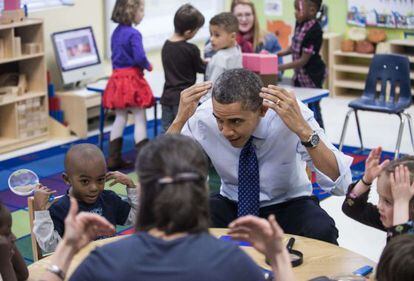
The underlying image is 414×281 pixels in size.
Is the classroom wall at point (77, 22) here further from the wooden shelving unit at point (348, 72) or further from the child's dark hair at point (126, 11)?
the child's dark hair at point (126, 11)

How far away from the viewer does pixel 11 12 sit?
6.90 metres

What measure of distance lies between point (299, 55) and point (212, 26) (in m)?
1.16

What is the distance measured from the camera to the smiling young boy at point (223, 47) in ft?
19.1

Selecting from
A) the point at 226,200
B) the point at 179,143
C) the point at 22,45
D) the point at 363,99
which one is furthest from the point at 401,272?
the point at 22,45

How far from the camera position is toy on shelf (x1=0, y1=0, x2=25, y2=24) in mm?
6844

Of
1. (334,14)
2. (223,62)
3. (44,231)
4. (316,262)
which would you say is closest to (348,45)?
(334,14)

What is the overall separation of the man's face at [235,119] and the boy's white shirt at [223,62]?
2.44 meters

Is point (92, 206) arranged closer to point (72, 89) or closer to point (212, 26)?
point (212, 26)

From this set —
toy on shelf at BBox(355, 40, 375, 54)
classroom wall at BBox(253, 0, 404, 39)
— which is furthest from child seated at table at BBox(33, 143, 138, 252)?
classroom wall at BBox(253, 0, 404, 39)

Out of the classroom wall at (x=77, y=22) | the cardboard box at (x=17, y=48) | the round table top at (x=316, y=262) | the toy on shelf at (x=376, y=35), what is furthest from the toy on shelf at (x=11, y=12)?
the round table top at (x=316, y=262)

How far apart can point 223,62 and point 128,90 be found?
3.47ft

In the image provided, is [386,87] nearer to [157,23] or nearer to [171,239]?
[157,23]

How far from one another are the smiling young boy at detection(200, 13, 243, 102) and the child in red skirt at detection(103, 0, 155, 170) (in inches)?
30.1

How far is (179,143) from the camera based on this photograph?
1903mm
